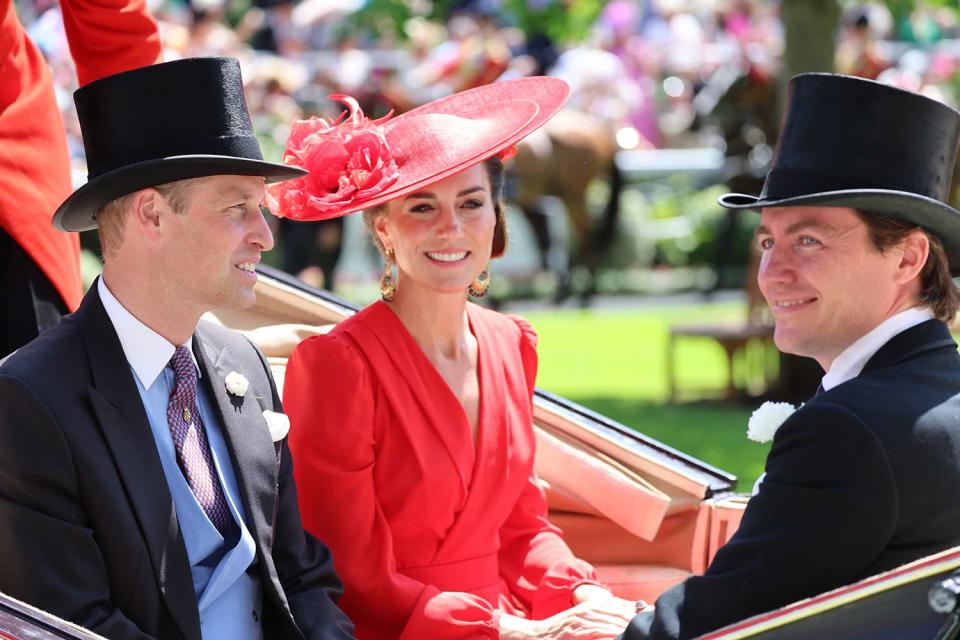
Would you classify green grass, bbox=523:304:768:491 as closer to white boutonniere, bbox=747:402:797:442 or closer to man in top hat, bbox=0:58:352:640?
white boutonniere, bbox=747:402:797:442

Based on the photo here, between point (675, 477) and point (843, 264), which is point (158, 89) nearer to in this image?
point (843, 264)

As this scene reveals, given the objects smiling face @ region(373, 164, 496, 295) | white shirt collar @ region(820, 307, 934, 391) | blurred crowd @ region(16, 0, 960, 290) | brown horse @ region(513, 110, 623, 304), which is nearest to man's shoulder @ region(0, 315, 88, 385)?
smiling face @ region(373, 164, 496, 295)

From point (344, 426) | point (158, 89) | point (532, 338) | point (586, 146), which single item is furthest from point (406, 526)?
point (586, 146)

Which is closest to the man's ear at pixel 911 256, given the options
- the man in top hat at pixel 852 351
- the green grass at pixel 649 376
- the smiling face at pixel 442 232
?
the man in top hat at pixel 852 351

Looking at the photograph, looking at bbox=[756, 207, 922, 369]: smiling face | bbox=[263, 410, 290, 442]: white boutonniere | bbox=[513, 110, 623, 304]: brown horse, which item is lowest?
bbox=[513, 110, 623, 304]: brown horse

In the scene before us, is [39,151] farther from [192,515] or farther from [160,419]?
[192,515]

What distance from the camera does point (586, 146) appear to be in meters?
13.5

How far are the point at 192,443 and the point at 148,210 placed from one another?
42 cm

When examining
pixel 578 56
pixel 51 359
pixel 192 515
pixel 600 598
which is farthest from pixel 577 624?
pixel 578 56

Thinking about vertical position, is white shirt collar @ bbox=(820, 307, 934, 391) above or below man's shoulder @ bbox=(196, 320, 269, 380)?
above

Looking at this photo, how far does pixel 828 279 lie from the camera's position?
2555 millimetres

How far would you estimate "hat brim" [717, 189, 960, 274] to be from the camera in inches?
97.7

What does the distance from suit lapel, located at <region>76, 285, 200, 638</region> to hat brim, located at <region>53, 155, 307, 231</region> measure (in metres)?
0.27

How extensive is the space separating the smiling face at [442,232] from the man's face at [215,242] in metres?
0.51
